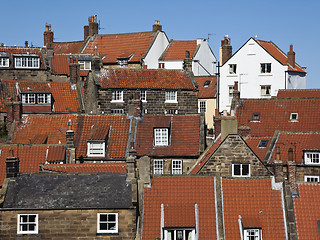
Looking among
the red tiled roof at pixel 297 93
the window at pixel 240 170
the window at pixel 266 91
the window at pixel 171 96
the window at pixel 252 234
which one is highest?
the window at pixel 266 91

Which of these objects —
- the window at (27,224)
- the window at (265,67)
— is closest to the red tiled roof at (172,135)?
the window at (27,224)

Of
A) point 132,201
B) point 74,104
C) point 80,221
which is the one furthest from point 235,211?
point 74,104

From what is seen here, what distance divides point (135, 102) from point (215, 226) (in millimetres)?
22905

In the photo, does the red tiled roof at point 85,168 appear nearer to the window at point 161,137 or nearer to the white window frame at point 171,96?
the window at point 161,137

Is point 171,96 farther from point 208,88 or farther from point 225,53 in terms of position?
point 208,88

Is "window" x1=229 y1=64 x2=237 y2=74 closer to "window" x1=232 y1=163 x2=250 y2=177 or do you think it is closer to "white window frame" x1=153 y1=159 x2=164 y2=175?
"white window frame" x1=153 y1=159 x2=164 y2=175

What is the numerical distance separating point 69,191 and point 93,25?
221 feet

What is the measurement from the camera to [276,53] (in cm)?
8569

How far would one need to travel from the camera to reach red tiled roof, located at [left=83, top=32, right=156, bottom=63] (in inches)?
3903

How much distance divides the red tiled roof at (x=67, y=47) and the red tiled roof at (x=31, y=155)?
1906 inches

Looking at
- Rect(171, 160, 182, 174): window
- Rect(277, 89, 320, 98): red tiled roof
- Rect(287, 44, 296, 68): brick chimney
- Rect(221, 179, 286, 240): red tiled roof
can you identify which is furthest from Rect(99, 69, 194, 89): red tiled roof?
Rect(221, 179, 286, 240): red tiled roof

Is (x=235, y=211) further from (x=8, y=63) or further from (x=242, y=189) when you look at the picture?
(x=8, y=63)

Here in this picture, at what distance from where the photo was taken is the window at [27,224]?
40000 millimetres

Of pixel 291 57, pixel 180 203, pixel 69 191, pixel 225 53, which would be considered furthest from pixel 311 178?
pixel 225 53
